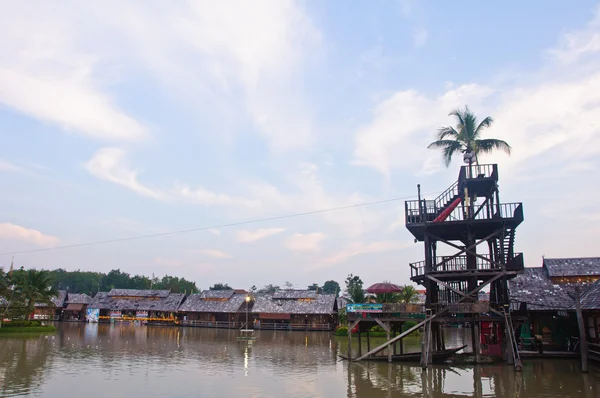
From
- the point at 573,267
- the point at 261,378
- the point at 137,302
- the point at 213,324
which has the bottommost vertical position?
the point at 261,378

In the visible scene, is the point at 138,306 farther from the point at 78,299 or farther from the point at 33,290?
the point at 33,290

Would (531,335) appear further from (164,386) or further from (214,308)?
(214,308)

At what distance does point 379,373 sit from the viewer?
22672mm

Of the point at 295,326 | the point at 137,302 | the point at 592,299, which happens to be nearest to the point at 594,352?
the point at 592,299

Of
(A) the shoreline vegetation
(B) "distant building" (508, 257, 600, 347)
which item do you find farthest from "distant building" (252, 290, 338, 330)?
(B) "distant building" (508, 257, 600, 347)

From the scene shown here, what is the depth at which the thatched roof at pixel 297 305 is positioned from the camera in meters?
67.8

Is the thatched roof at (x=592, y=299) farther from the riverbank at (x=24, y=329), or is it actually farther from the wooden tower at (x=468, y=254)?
the riverbank at (x=24, y=329)

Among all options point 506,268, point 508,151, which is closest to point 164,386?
point 506,268

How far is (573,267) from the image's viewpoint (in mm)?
32875

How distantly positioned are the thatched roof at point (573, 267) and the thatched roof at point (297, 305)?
37.6 meters

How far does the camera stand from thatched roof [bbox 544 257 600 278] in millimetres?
32219

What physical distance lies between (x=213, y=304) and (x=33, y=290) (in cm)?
2784

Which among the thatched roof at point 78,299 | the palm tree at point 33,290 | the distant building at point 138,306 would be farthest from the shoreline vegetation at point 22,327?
the thatched roof at point 78,299

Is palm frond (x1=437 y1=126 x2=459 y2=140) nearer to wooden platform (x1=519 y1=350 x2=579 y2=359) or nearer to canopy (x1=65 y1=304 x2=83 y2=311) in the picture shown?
wooden platform (x1=519 y1=350 x2=579 y2=359)
